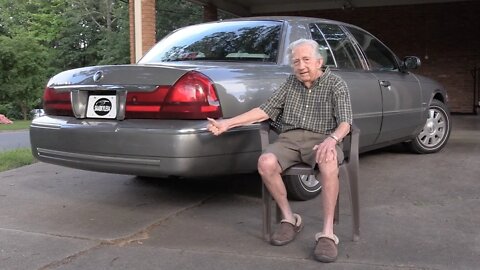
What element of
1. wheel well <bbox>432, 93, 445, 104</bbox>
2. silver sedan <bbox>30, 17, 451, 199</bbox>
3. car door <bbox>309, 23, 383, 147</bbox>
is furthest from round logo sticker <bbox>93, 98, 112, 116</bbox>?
wheel well <bbox>432, 93, 445, 104</bbox>

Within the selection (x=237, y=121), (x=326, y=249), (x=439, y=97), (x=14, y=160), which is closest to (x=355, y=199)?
(x=326, y=249)

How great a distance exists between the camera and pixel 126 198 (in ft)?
16.2

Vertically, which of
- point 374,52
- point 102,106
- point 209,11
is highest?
point 209,11

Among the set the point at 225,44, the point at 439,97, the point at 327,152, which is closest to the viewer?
the point at 327,152

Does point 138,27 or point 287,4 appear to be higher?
point 287,4

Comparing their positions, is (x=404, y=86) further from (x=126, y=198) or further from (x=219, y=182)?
(x=126, y=198)

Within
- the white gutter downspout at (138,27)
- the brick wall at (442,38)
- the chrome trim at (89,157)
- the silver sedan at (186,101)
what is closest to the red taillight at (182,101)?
the silver sedan at (186,101)

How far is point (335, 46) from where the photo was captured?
5227 mm

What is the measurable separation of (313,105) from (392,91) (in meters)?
2.30

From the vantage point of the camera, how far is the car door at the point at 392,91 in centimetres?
562

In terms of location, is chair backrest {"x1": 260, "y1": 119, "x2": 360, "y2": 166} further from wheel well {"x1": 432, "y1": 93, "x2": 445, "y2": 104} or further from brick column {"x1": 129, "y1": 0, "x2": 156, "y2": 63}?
brick column {"x1": 129, "y1": 0, "x2": 156, "y2": 63}

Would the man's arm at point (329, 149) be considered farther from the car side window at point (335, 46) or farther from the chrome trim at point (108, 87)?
the car side window at point (335, 46)

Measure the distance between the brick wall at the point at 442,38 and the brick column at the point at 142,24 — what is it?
22.7 feet

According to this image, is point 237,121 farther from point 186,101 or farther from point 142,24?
point 142,24
